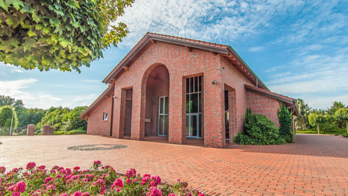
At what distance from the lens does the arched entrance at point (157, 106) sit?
17484 mm

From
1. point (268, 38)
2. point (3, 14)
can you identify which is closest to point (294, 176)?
point (3, 14)

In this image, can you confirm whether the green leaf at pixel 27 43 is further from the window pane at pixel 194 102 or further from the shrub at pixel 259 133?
the window pane at pixel 194 102

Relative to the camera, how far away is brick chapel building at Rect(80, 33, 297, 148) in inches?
364

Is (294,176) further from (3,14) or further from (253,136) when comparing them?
(253,136)

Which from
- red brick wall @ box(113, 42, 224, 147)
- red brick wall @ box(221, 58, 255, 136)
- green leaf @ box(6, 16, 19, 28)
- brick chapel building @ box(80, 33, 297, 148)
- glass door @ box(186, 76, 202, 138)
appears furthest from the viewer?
glass door @ box(186, 76, 202, 138)

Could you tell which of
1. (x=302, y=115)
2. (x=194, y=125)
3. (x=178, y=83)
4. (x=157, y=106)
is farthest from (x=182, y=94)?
(x=302, y=115)

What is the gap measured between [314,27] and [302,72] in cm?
1382

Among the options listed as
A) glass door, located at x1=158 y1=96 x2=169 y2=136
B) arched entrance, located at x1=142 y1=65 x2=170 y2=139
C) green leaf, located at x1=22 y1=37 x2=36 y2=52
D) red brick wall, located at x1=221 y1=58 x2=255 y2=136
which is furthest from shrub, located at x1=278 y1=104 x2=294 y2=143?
green leaf, located at x1=22 y1=37 x2=36 y2=52

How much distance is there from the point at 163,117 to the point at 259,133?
9.59 m

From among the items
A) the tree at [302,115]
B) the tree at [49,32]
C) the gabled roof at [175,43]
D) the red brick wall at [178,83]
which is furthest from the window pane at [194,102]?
the tree at [302,115]

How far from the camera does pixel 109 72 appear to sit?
48.1 ft

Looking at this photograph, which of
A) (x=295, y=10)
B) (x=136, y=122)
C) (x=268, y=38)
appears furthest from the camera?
(x=268, y=38)

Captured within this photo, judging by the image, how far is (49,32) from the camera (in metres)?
2.38

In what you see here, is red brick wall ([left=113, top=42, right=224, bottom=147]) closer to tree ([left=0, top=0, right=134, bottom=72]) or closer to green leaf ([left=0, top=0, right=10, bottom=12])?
tree ([left=0, top=0, right=134, bottom=72])
